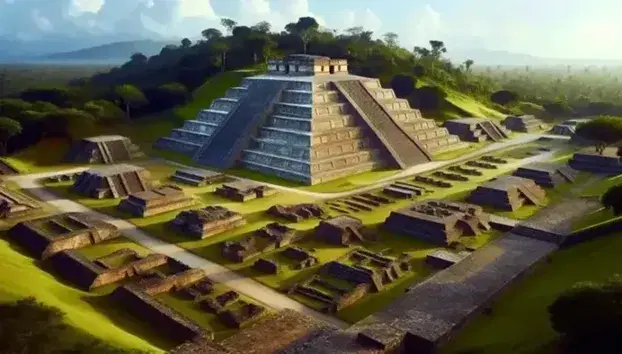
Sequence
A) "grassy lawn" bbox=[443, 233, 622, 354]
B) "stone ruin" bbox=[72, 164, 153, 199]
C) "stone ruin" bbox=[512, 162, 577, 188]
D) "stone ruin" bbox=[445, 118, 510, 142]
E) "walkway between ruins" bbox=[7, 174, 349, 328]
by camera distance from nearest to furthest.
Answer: "grassy lawn" bbox=[443, 233, 622, 354] → "walkway between ruins" bbox=[7, 174, 349, 328] → "stone ruin" bbox=[72, 164, 153, 199] → "stone ruin" bbox=[512, 162, 577, 188] → "stone ruin" bbox=[445, 118, 510, 142]

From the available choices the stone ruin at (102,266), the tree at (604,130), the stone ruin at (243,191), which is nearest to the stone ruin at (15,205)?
the stone ruin at (102,266)

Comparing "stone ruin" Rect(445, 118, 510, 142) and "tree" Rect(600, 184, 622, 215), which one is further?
"stone ruin" Rect(445, 118, 510, 142)

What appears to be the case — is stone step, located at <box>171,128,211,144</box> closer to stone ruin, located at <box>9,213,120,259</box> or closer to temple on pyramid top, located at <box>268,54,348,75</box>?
temple on pyramid top, located at <box>268,54,348,75</box>

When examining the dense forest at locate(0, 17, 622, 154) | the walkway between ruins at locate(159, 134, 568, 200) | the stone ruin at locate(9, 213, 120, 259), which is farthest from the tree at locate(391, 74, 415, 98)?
the stone ruin at locate(9, 213, 120, 259)

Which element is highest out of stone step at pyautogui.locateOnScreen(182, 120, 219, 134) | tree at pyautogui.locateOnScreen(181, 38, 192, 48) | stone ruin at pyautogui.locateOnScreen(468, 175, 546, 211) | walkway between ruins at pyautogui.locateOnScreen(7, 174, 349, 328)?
tree at pyautogui.locateOnScreen(181, 38, 192, 48)

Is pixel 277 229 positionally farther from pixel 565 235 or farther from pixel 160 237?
pixel 565 235

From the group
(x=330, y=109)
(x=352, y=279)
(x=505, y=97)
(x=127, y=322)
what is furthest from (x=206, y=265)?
(x=505, y=97)

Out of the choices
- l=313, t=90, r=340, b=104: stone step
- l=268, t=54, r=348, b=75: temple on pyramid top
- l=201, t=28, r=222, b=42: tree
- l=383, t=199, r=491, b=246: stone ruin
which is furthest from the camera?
l=201, t=28, r=222, b=42: tree
